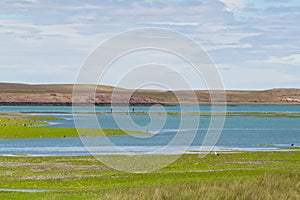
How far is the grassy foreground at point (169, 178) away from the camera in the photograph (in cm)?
2253

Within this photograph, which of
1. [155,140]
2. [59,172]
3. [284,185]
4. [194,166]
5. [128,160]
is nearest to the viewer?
[284,185]

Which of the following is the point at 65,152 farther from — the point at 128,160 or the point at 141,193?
the point at 141,193

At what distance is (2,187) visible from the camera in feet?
101

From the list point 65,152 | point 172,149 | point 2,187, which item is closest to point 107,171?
point 2,187

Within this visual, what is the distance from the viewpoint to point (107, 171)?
37406 millimetres

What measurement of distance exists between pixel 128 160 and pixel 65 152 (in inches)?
323

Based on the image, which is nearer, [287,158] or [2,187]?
[2,187]

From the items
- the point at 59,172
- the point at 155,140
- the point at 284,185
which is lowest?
the point at 155,140

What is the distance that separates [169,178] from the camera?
33.9 m

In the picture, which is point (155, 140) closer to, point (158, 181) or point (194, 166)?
point (194, 166)

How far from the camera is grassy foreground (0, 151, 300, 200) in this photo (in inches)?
887

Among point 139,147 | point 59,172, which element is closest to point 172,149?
point 139,147

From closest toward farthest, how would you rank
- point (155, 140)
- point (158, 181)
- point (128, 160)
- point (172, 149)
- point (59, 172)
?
point (158, 181)
point (59, 172)
point (128, 160)
point (172, 149)
point (155, 140)

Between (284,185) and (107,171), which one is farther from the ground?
(284,185)
